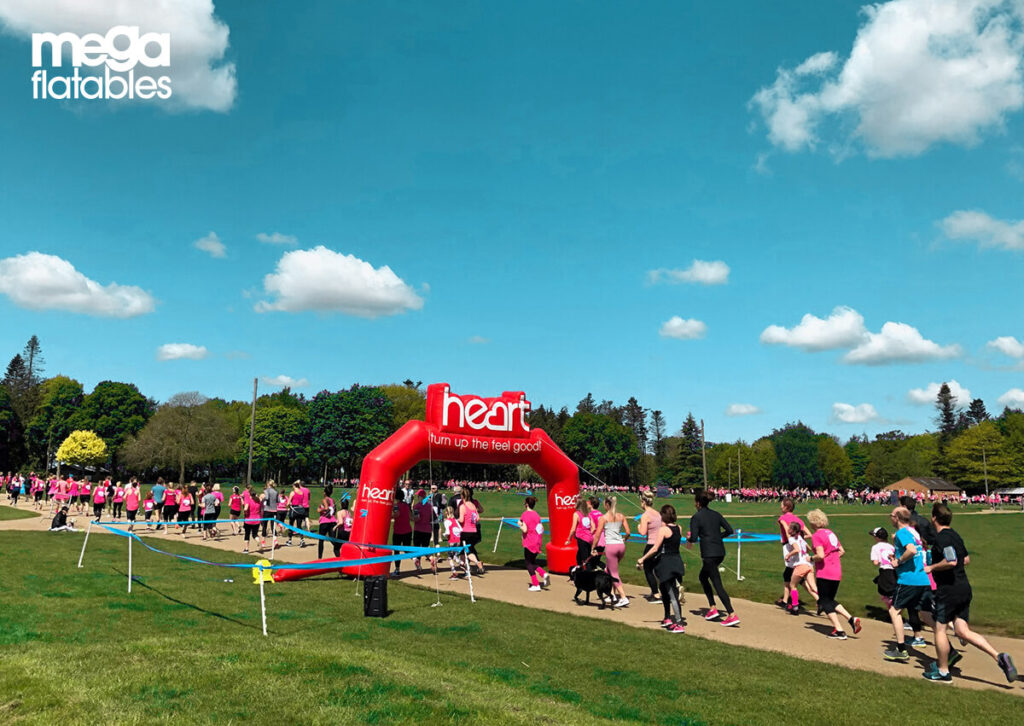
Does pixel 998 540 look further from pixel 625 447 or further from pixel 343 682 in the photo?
pixel 625 447

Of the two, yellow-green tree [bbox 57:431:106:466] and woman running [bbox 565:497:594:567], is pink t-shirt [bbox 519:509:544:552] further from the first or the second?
yellow-green tree [bbox 57:431:106:466]

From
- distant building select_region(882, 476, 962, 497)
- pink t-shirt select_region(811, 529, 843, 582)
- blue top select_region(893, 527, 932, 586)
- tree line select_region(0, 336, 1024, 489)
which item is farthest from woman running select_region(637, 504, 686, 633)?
distant building select_region(882, 476, 962, 497)

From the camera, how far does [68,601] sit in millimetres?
10469

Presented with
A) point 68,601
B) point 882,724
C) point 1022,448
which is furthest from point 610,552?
point 1022,448

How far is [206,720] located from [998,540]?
109 ft

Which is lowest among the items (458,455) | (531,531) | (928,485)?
(928,485)

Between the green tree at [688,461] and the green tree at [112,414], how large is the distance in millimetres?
81384

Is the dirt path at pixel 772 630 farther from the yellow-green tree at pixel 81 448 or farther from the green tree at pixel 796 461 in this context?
the green tree at pixel 796 461

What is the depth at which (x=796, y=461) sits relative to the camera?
11569 cm

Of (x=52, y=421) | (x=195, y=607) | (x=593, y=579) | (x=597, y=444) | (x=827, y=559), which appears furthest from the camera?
(x=597, y=444)

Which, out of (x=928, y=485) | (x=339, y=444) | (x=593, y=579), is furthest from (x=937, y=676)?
(x=928, y=485)

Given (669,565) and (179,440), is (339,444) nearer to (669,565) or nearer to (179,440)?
(179,440)

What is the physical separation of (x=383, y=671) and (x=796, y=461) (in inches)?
4741

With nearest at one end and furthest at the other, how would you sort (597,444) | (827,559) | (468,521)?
1. (827,559)
2. (468,521)
3. (597,444)
